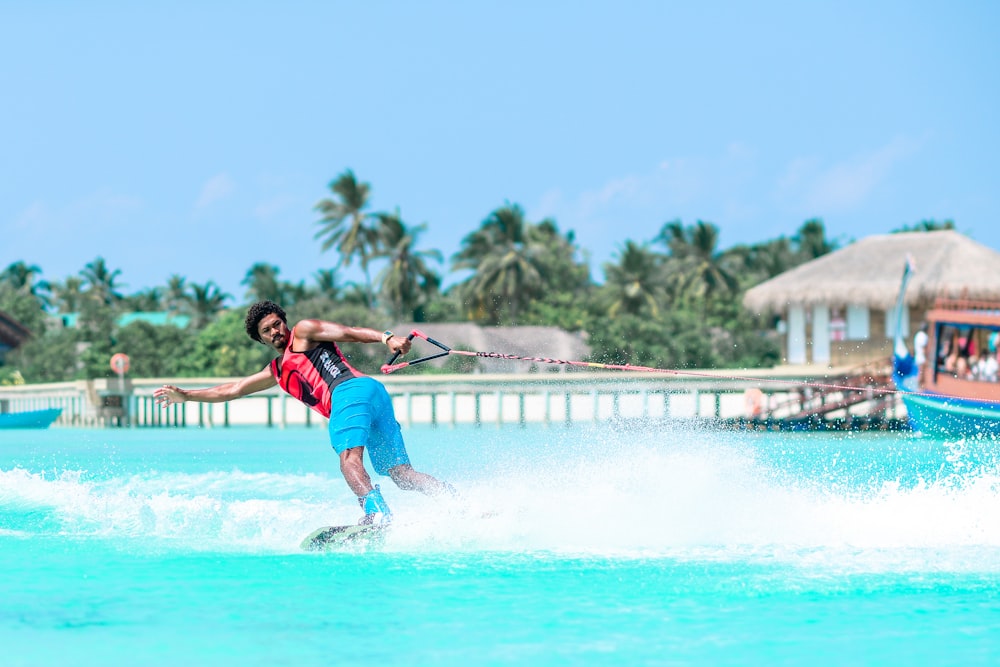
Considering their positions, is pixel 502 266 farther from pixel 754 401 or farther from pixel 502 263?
pixel 754 401

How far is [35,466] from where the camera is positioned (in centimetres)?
2200

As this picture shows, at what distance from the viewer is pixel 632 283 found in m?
62.7

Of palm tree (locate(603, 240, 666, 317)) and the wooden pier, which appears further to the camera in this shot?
palm tree (locate(603, 240, 666, 317))

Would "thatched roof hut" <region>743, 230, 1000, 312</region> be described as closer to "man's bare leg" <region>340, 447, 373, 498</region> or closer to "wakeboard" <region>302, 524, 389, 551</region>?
"wakeboard" <region>302, 524, 389, 551</region>

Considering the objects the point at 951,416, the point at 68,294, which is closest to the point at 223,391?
the point at 951,416

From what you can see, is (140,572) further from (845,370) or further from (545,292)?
(545,292)

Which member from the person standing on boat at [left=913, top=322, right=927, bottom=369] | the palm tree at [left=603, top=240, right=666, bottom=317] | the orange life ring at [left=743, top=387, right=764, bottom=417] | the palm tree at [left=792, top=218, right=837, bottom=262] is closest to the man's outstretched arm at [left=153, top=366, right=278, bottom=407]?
the person standing on boat at [left=913, top=322, right=927, bottom=369]

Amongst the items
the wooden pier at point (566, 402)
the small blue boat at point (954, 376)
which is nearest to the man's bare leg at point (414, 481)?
the small blue boat at point (954, 376)

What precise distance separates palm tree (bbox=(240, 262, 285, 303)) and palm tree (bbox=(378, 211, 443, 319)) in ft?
35.1

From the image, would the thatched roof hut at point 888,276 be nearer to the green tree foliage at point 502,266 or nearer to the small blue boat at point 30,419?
the green tree foliage at point 502,266

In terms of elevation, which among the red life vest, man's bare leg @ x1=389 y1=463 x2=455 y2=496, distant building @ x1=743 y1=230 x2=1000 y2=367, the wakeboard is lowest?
the wakeboard

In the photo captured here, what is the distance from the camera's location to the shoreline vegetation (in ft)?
167

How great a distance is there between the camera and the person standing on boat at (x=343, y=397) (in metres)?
8.64

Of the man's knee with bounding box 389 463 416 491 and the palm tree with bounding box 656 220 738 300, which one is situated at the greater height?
the palm tree with bounding box 656 220 738 300
